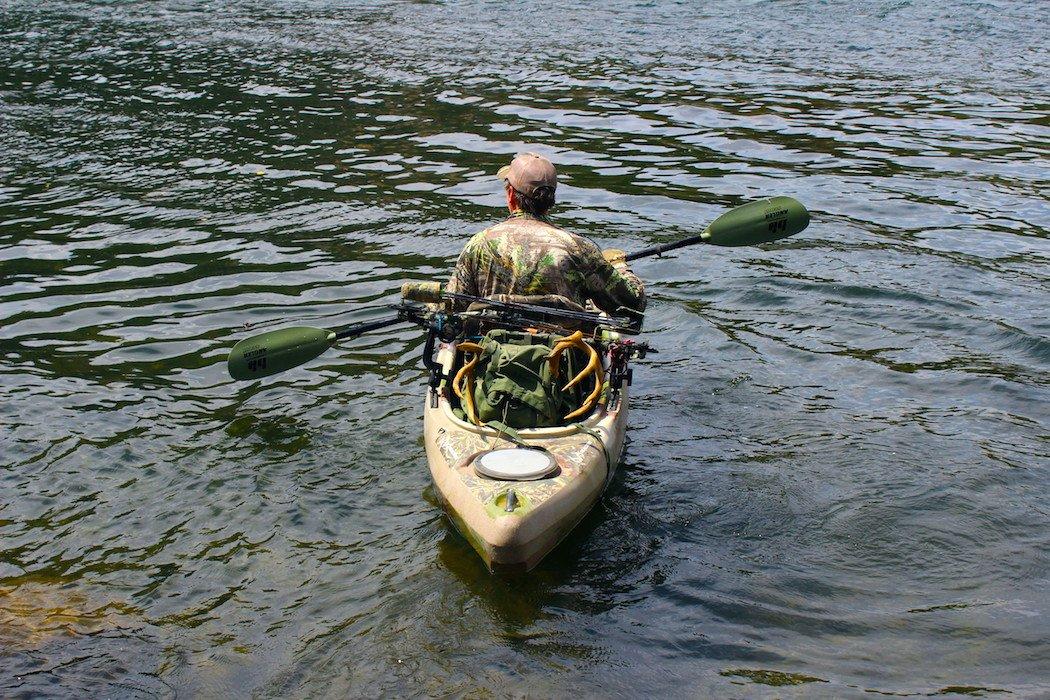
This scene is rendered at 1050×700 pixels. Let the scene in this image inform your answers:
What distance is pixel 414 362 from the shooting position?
32.5 ft

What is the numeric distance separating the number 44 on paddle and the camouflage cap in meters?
0.81

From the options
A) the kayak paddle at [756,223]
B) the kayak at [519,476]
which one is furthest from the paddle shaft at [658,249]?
the kayak at [519,476]

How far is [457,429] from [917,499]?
3.09 meters

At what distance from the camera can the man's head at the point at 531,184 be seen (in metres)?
7.56

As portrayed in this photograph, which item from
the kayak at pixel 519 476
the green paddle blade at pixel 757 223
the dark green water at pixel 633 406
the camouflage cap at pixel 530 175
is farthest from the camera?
the green paddle blade at pixel 757 223

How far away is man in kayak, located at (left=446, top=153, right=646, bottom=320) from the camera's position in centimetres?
744

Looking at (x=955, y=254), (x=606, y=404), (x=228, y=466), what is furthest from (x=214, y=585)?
(x=955, y=254)

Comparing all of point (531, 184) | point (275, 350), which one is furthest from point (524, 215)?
point (275, 350)

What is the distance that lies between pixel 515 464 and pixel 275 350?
9.90ft

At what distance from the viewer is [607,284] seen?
777 centimetres

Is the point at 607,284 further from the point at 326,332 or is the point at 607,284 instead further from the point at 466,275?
the point at 326,332

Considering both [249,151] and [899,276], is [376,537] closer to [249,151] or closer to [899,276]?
[899,276]

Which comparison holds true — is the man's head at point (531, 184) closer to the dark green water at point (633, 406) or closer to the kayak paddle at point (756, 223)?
the dark green water at point (633, 406)

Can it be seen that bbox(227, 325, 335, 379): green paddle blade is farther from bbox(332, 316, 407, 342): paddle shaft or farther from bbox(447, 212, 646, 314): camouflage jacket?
bbox(447, 212, 646, 314): camouflage jacket
